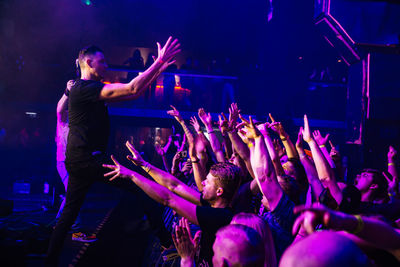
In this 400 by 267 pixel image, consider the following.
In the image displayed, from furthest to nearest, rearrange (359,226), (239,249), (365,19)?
(365,19) → (239,249) → (359,226)

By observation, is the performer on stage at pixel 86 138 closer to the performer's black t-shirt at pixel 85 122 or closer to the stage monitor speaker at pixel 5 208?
the performer's black t-shirt at pixel 85 122

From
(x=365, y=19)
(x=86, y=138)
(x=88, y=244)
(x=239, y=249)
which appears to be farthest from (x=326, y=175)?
(x=365, y=19)

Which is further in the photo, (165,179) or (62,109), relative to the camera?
(62,109)

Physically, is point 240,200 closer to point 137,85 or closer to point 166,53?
point 137,85

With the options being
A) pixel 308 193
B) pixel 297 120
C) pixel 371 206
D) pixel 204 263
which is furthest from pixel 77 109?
pixel 297 120

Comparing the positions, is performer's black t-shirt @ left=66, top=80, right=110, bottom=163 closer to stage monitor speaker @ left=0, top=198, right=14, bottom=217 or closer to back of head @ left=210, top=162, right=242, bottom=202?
back of head @ left=210, top=162, right=242, bottom=202

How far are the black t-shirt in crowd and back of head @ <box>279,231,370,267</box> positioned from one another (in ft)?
2.75

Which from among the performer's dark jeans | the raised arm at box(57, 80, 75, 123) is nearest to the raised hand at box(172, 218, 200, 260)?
the performer's dark jeans

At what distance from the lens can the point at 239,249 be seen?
1316 mm

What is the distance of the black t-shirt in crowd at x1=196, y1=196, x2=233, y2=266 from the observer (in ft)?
5.92

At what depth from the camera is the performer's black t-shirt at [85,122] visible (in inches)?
105

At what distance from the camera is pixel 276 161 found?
8.87 feet

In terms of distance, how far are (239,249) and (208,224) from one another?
1.71ft

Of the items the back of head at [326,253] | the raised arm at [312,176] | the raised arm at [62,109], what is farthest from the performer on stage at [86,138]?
the back of head at [326,253]
